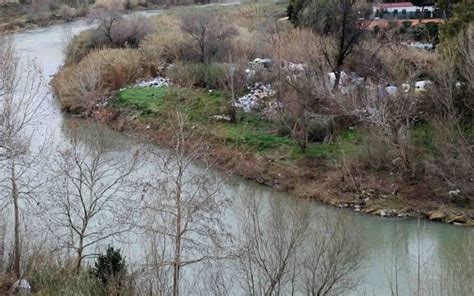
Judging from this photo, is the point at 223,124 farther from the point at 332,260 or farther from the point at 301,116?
the point at 332,260

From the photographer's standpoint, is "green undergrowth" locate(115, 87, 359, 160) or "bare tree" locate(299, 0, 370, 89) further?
"bare tree" locate(299, 0, 370, 89)

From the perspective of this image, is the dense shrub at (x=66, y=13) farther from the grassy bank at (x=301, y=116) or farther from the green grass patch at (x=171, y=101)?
the green grass patch at (x=171, y=101)

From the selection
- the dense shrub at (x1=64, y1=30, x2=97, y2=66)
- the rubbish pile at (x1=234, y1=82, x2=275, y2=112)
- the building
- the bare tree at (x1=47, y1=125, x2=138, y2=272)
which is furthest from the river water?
the building

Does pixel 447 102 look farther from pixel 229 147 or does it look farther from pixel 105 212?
pixel 105 212

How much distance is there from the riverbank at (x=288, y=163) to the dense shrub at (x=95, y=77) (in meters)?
1.34

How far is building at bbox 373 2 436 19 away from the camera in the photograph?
31.4 m

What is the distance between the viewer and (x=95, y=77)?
1086 inches

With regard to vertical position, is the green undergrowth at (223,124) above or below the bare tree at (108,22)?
below

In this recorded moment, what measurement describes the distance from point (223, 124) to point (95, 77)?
262 inches

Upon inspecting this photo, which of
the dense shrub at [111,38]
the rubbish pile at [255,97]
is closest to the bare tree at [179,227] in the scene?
the rubbish pile at [255,97]

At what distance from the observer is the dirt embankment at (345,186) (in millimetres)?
18000

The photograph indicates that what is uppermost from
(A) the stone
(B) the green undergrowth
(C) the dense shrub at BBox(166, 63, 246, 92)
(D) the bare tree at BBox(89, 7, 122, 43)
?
(D) the bare tree at BBox(89, 7, 122, 43)

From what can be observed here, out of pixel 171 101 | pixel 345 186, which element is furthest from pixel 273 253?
pixel 171 101

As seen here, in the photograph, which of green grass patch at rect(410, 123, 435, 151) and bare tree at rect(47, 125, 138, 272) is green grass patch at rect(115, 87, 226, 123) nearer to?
green grass patch at rect(410, 123, 435, 151)
